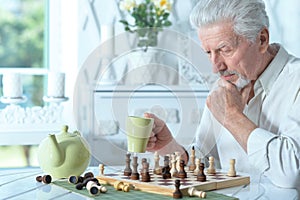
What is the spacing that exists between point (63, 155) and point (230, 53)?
610 mm

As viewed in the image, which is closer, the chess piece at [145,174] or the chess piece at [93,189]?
the chess piece at [93,189]

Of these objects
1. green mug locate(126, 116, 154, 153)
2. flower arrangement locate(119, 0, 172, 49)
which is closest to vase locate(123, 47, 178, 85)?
flower arrangement locate(119, 0, 172, 49)

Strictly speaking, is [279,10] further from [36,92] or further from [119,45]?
[36,92]

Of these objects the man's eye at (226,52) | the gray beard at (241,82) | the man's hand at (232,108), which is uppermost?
the man's eye at (226,52)

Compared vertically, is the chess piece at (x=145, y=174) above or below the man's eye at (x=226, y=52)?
below

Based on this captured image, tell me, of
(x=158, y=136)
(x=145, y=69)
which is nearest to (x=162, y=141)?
(x=158, y=136)

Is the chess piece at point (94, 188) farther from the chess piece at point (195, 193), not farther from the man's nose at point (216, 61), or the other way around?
the man's nose at point (216, 61)

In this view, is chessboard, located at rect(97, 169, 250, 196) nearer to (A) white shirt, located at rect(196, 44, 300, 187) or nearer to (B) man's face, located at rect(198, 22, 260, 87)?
(A) white shirt, located at rect(196, 44, 300, 187)

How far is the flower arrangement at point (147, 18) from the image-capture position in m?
2.90

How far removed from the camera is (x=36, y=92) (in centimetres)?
306

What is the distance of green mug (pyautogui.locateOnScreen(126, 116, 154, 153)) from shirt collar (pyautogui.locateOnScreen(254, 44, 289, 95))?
0.42 metres

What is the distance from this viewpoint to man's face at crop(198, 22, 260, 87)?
176 cm

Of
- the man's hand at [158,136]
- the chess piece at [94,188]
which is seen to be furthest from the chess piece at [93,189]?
the man's hand at [158,136]

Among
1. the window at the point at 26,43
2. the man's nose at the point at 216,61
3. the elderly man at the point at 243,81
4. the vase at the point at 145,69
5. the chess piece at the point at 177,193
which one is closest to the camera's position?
the chess piece at the point at 177,193
